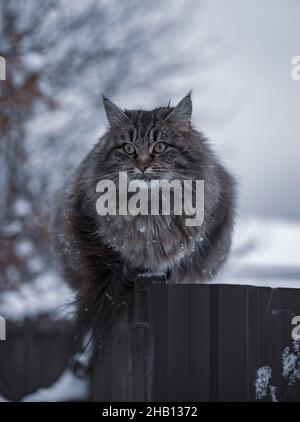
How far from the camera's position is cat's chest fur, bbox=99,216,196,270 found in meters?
3.42

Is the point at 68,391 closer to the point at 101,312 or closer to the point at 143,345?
the point at 101,312

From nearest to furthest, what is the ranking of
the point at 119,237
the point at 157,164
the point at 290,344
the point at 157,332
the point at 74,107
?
the point at 157,332, the point at 290,344, the point at 157,164, the point at 119,237, the point at 74,107

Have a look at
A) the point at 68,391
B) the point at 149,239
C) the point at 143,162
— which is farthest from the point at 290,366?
the point at 68,391

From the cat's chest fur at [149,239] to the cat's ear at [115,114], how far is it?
20.5 inches

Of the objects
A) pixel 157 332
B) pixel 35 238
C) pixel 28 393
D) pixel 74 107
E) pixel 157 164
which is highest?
pixel 74 107

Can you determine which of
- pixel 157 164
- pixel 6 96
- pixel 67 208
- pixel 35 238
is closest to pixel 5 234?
pixel 35 238

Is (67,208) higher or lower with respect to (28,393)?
higher

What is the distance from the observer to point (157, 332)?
2.49 m

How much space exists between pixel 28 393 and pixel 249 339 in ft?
6.86

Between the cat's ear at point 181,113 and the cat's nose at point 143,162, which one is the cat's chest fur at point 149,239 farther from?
the cat's ear at point 181,113

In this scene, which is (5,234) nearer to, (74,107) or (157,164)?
(74,107)

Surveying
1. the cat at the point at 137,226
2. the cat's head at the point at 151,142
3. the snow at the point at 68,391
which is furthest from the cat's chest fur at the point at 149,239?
the snow at the point at 68,391

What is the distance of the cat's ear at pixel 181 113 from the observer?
344 cm

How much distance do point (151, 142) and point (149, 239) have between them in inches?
21.2
